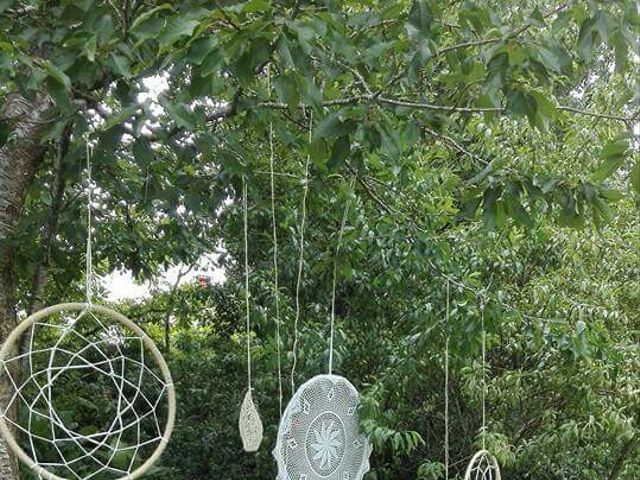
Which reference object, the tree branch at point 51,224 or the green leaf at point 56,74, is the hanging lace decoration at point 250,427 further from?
the green leaf at point 56,74

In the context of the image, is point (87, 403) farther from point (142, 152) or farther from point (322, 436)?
point (142, 152)

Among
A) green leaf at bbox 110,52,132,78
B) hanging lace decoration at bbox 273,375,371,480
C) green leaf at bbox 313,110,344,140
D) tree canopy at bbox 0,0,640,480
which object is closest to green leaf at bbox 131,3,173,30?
tree canopy at bbox 0,0,640,480

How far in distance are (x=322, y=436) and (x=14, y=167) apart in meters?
1.00

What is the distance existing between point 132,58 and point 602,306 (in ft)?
5.90

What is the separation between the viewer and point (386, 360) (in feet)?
10.5

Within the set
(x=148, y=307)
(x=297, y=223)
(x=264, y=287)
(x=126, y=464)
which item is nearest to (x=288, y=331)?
(x=264, y=287)

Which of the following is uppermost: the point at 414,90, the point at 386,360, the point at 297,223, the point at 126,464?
the point at 414,90

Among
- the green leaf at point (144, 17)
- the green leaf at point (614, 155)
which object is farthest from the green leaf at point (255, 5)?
the green leaf at point (614, 155)

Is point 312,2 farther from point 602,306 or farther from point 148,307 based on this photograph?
point 148,307

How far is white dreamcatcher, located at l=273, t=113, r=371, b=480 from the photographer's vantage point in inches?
81.0

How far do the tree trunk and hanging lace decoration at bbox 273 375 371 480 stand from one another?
710 mm

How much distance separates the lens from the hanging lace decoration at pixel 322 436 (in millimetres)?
2059

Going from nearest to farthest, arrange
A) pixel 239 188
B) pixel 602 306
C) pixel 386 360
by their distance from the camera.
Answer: pixel 239 188, pixel 602 306, pixel 386 360

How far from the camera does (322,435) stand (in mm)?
2123
